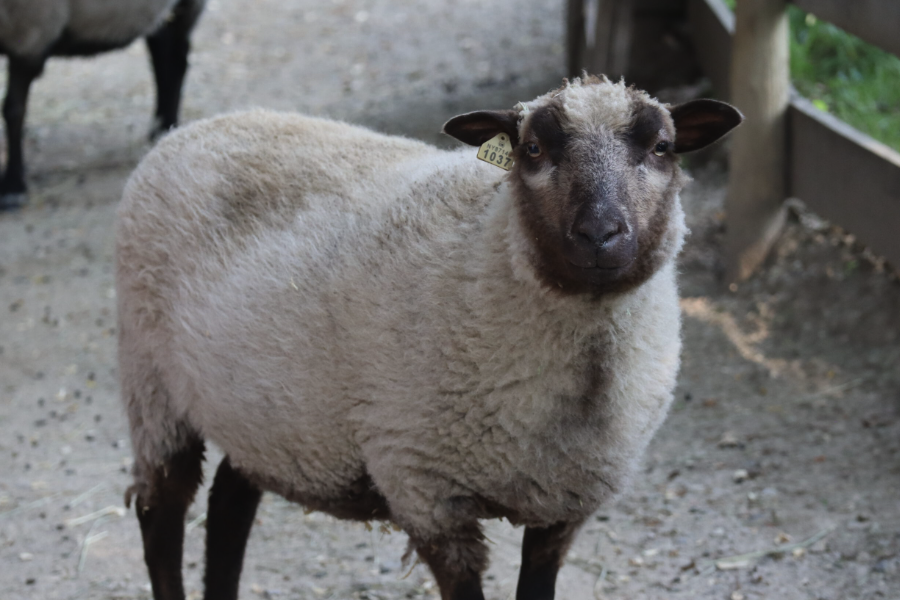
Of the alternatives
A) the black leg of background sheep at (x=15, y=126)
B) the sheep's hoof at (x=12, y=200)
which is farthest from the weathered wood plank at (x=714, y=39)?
the sheep's hoof at (x=12, y=200)

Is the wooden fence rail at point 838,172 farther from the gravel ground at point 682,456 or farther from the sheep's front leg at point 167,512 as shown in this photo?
the sheep's front leg at point 167,512

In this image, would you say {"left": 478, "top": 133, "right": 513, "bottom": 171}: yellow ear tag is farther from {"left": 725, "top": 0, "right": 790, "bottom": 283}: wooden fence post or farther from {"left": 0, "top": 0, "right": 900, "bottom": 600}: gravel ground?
{"left": 725, "top": 0, "right": 790, "bottom": 283}: wooden fence post

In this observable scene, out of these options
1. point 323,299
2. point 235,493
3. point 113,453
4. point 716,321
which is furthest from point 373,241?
point 716,321

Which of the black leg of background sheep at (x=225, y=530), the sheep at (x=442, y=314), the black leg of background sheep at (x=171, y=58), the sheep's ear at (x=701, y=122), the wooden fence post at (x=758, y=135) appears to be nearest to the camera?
the sheep at (x=442, y=314)

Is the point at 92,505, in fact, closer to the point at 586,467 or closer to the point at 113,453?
the point at 113,453

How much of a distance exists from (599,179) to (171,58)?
7307 millimetres

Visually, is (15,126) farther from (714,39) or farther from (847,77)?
(847,77)

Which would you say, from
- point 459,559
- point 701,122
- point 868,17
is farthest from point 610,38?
point 459,559

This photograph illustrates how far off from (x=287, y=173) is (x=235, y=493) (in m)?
1.09

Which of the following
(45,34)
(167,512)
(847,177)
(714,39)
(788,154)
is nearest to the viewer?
(167,512)

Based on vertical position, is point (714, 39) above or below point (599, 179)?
below

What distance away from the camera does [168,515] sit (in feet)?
10.3

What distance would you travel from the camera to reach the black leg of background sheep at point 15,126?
7480 millimetres

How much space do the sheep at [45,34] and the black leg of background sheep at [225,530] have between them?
5.22 metres
